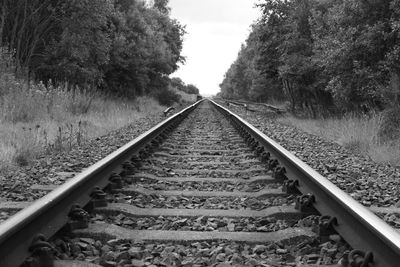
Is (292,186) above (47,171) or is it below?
above

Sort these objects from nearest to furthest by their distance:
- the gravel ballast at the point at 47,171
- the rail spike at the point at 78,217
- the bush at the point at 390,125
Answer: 1. the rail spike at the point at 78,217
2. the gravel ballast at the point at 47,171
3. the bush at the point at 390,125

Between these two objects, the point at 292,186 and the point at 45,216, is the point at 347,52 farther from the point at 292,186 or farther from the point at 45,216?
the point at 45,216

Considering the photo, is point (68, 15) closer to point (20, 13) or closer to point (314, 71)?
point (20, 13)

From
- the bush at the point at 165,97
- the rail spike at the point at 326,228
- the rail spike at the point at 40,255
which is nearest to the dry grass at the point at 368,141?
Answer: the rail spike at the point at 326,228

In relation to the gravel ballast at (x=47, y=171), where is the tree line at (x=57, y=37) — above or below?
above

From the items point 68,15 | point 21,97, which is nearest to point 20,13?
A: point 68,15

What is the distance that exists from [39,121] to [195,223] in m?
7.82

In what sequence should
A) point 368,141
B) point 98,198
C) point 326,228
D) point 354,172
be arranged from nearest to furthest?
point 326,228 < point 98,198 < point 354,172 < point 368,141

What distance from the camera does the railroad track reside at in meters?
2.64

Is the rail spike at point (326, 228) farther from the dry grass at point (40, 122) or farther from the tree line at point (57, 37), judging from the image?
the tree line at point (57, 37)

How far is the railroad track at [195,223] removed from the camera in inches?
104

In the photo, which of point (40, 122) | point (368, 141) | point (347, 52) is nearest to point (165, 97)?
point (347, 52)

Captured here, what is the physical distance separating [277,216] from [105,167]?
1.86m

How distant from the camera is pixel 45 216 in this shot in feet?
9.82
